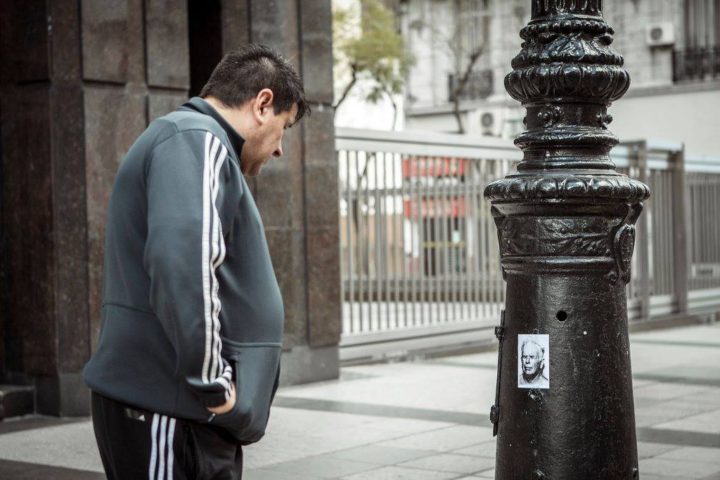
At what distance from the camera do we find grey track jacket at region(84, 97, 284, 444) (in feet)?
9.70

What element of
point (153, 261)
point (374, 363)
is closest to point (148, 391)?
point (153, 261)

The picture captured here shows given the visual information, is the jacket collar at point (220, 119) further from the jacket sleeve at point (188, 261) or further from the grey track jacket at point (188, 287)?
the jacket sleeve at point (188, 261)

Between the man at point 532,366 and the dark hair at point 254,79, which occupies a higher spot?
the dark hair at point 254,79

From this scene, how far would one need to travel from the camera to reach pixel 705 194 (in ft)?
59.0

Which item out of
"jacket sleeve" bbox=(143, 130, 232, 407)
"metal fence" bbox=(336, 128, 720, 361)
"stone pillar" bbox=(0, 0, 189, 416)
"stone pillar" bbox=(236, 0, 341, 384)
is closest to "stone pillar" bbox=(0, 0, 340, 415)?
"stone pillar" bbox=(0, 0, 189, 416)

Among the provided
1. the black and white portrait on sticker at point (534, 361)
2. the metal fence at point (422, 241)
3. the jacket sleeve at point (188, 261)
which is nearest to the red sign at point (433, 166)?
the metal fence at point (422, 241)

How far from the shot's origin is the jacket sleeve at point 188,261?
9.65 ft

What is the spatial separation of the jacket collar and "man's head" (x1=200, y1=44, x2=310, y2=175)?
1 cm

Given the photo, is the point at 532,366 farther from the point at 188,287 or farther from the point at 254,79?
the point at 188,287

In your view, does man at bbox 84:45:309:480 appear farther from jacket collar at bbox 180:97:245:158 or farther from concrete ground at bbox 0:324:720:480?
concrete ground at bbox 0:324:720:480

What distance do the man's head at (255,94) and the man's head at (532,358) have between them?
1395 millimetres

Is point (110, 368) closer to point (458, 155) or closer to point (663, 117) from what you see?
point (458, 155)

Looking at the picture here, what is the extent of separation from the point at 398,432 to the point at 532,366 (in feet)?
12.0

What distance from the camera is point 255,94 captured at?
327 cm
